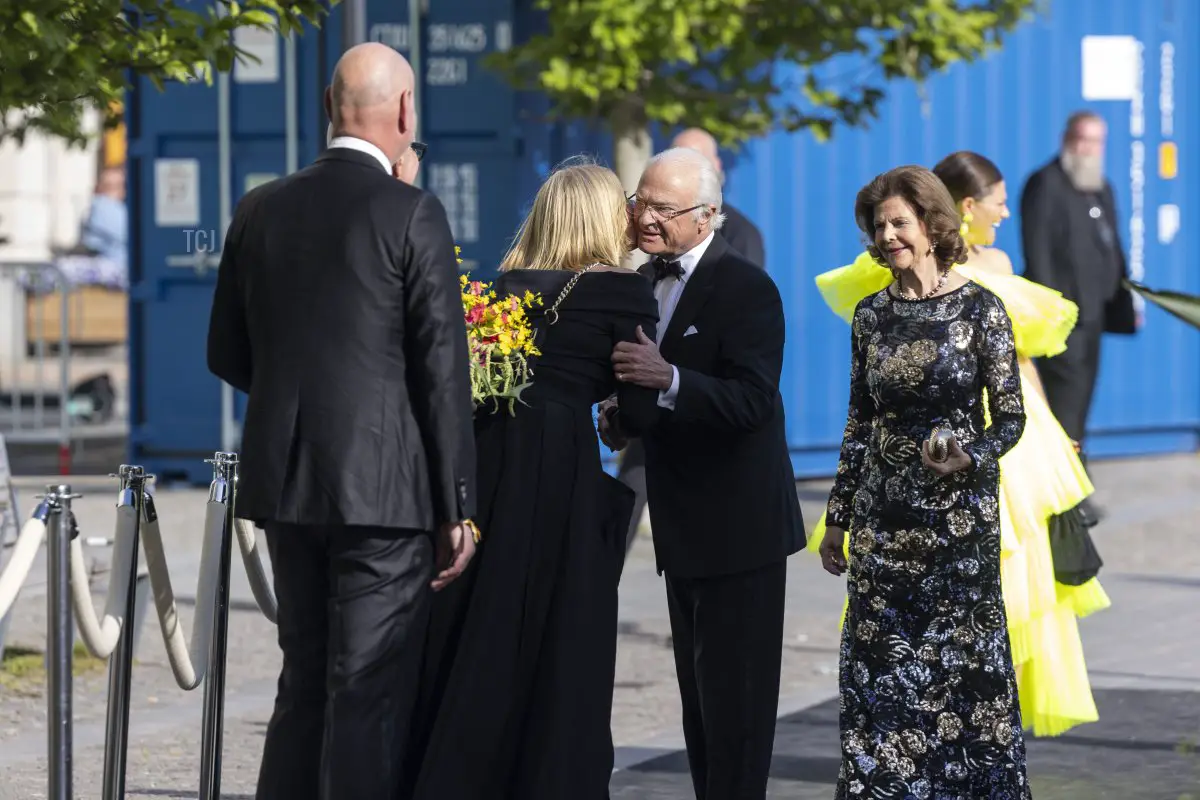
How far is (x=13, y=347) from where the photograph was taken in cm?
1703

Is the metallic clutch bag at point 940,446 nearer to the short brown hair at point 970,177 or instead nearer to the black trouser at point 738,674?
the black trouser at point 738,674

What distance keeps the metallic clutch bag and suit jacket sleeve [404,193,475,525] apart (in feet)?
4.25

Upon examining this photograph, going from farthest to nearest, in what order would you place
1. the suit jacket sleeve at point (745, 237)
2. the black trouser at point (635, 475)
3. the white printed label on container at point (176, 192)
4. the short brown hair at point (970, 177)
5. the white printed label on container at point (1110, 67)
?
the white printed label on container at point (1110, 67) → the white printed label on container at point (176, 192) → the suit jacket sleeve at point (745, 237) → the black trouser at point (635, 475) → the short brown hair at point (970, 177)

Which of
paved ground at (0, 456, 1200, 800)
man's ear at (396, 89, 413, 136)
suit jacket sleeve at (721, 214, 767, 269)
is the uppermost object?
man's ear at (396, 89, 413, 136)

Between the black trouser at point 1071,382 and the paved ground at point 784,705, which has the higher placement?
the black trouser at point 1071,382

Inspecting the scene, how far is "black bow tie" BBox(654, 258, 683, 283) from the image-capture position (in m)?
4.95

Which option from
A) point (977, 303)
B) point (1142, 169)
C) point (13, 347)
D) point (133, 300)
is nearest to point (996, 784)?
point (977, 303)

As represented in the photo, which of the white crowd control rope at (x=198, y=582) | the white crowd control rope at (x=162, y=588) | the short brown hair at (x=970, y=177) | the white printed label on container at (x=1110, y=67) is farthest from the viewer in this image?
the white printed label on container at (x=1110, y=67)

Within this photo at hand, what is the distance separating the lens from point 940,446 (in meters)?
4.94

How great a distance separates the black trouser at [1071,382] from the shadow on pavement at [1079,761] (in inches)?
171

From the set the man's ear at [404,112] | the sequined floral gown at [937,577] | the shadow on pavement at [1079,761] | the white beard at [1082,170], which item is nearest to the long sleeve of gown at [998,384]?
the sequined floral gown at [937,577]

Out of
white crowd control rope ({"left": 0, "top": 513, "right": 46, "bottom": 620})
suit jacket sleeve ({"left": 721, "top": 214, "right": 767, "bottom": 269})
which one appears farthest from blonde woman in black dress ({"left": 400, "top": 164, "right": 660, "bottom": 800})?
suit jacket sleeve ({"left": 721, "top": 214, "right": 767, "bottom": 269})

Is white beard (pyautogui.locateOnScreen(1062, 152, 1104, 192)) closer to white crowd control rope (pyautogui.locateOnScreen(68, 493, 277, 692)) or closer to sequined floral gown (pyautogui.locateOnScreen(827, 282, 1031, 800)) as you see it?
sequined floral gown (pyautogui.locateOnScreen(827, 282, 1031, 800))

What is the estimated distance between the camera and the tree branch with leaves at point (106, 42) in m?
6.22
